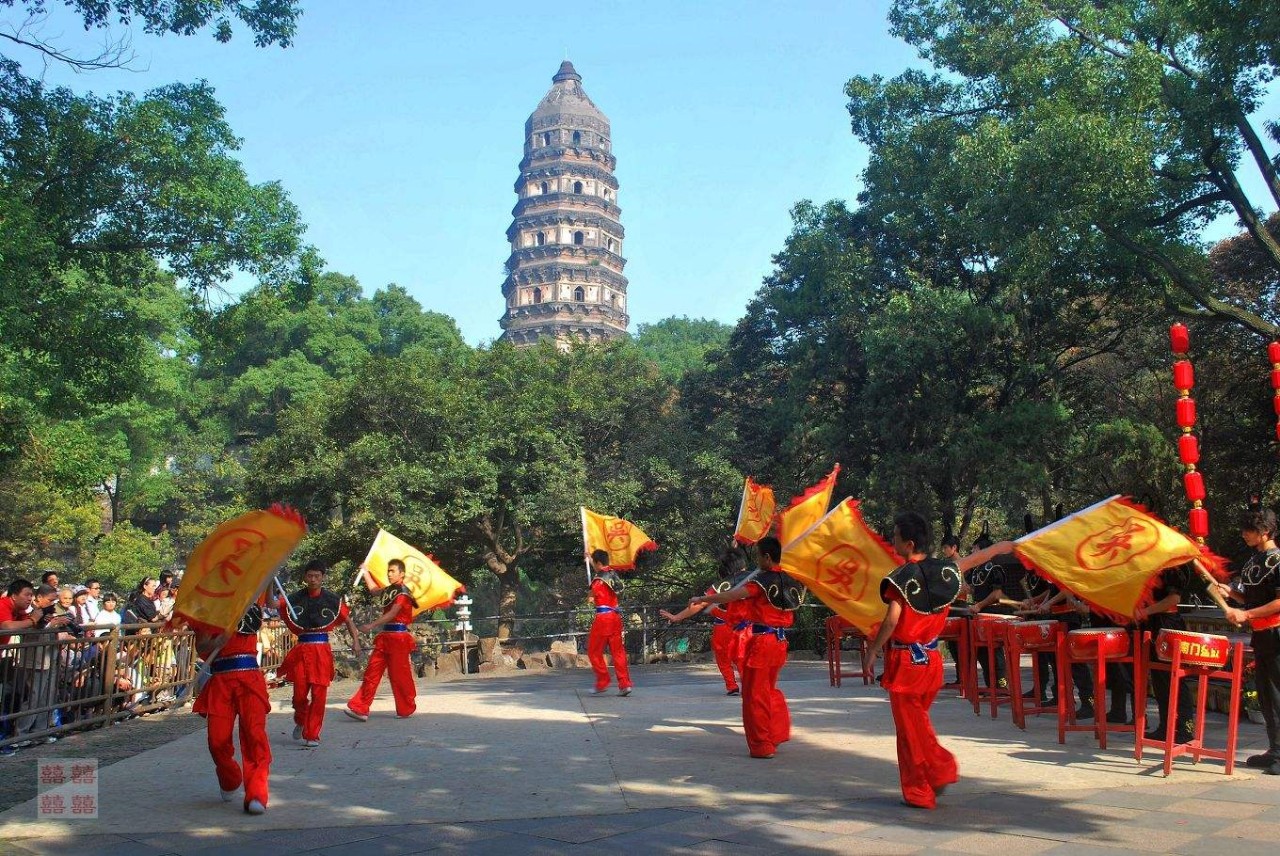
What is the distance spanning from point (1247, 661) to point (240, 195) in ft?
42.0

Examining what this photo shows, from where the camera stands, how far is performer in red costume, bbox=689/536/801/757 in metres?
7.89

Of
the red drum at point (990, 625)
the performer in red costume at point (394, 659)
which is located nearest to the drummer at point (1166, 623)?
the red drum at point (990, 625)

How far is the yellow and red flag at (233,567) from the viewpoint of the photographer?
641 centimetres

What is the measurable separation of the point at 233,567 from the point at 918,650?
3.91 m

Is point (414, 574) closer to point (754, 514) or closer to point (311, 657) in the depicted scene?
point (311, 657)

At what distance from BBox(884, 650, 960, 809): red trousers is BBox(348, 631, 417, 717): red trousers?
5.92 m

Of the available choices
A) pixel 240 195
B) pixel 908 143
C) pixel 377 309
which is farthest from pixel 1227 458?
pixel 377 309

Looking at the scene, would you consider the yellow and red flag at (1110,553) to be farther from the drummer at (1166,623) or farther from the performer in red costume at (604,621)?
the performer in red costume at (604,621)

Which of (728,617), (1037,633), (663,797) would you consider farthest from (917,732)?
(728,617)

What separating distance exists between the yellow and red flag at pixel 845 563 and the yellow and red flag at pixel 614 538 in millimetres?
6332

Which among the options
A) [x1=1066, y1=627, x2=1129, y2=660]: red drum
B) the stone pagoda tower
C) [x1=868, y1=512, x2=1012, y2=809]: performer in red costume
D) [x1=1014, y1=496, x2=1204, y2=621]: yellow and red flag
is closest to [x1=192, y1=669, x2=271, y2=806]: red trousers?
[x1=868, y1=512, x2=1012, y2=809]: performer in red costume

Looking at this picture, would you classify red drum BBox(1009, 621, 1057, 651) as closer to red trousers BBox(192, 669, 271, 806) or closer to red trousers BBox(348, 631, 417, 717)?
red trousers BBox(192, 669, 271, 806)

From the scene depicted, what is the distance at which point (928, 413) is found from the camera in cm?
1983

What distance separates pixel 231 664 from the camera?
21.7ft
